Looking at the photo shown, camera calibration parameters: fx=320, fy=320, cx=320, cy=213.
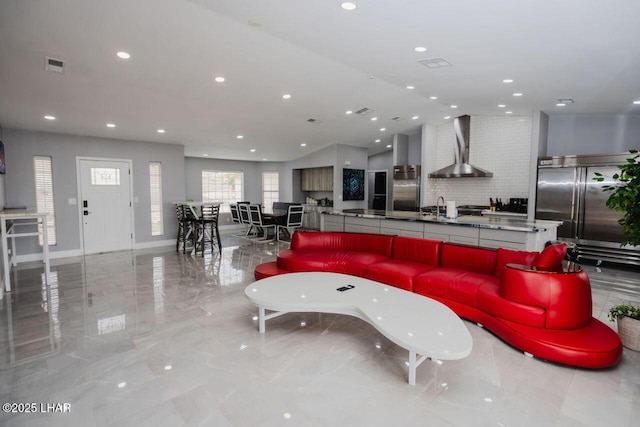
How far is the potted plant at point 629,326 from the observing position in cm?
269

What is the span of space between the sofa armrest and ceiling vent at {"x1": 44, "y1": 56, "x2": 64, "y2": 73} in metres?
4.84

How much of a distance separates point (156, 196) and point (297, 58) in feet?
19.0

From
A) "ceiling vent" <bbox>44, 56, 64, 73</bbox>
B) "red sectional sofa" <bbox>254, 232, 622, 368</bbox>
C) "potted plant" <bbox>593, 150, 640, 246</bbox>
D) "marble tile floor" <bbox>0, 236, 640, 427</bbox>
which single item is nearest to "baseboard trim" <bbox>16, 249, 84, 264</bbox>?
"marble tile floor" <bbox>0, 236, 640, 427</bbox>

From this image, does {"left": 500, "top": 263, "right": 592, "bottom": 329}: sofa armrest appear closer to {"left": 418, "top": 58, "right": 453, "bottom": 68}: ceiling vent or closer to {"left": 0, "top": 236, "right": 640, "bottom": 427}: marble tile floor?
{"left": 0, "top": 236, "right": 640, "bottom": 427}: marble tile floor

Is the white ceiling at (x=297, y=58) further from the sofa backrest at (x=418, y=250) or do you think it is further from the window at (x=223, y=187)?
the window at (x=223, y=187)

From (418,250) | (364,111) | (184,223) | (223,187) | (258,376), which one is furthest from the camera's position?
(223,187)

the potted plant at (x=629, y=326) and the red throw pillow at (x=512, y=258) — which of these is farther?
the red throw pillow at (x=512, y=258)

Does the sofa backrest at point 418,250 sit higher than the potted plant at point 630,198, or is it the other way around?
the potted plant at point 630,198

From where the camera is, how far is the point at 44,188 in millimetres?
6348

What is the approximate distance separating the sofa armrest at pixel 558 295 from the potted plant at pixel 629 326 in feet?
1.29

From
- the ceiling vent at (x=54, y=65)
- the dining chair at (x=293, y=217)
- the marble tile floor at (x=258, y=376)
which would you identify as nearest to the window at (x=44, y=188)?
the marble tile floor at (x=258, y=376)

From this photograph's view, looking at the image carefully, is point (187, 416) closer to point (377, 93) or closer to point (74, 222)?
point (377, 93)

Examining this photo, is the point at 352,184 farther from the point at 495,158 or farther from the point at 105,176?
the point at 105,176

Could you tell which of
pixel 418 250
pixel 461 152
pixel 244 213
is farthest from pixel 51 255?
pixel 461 152
